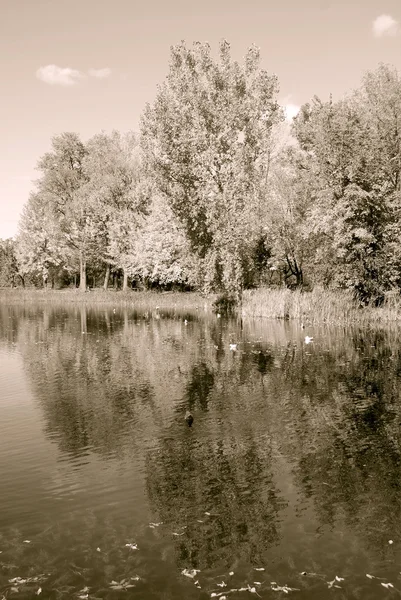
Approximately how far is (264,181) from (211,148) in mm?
7449

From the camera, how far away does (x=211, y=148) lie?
46844mm

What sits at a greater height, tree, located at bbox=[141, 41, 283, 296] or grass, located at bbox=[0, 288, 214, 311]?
tree, located at bbox=[141, 41, 283, 296]

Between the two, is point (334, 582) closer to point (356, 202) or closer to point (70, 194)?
point (356, 202)

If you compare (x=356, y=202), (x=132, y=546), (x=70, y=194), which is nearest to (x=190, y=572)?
(x=132, y=546)

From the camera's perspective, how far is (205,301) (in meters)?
60.5

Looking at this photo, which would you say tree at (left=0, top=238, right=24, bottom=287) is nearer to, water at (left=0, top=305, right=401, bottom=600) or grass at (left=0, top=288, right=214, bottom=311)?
grass at (left=0, top=288, right=214, bottom=311)

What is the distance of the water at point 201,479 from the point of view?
8180mm

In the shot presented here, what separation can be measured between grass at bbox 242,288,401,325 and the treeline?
1428 mm

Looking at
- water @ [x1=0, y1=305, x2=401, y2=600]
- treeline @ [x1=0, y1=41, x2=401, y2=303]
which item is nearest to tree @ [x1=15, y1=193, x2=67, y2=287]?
treeline @ [x1=0, y1=41, x2=401, y2=303]

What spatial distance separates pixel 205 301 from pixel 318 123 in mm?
24914

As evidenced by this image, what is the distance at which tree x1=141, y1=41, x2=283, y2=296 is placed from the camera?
46875 millimetres

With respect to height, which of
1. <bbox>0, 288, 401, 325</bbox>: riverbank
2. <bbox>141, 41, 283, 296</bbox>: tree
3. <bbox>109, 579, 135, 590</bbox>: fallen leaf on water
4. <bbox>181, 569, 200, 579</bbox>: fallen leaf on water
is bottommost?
<bbox>181, 569, 200, 579</bbox>: fallen leaf on water

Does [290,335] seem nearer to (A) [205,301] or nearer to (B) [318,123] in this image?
(B) [318,123]

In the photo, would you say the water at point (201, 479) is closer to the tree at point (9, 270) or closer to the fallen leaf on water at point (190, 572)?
the fallen leaf on water at point (190, 572)
